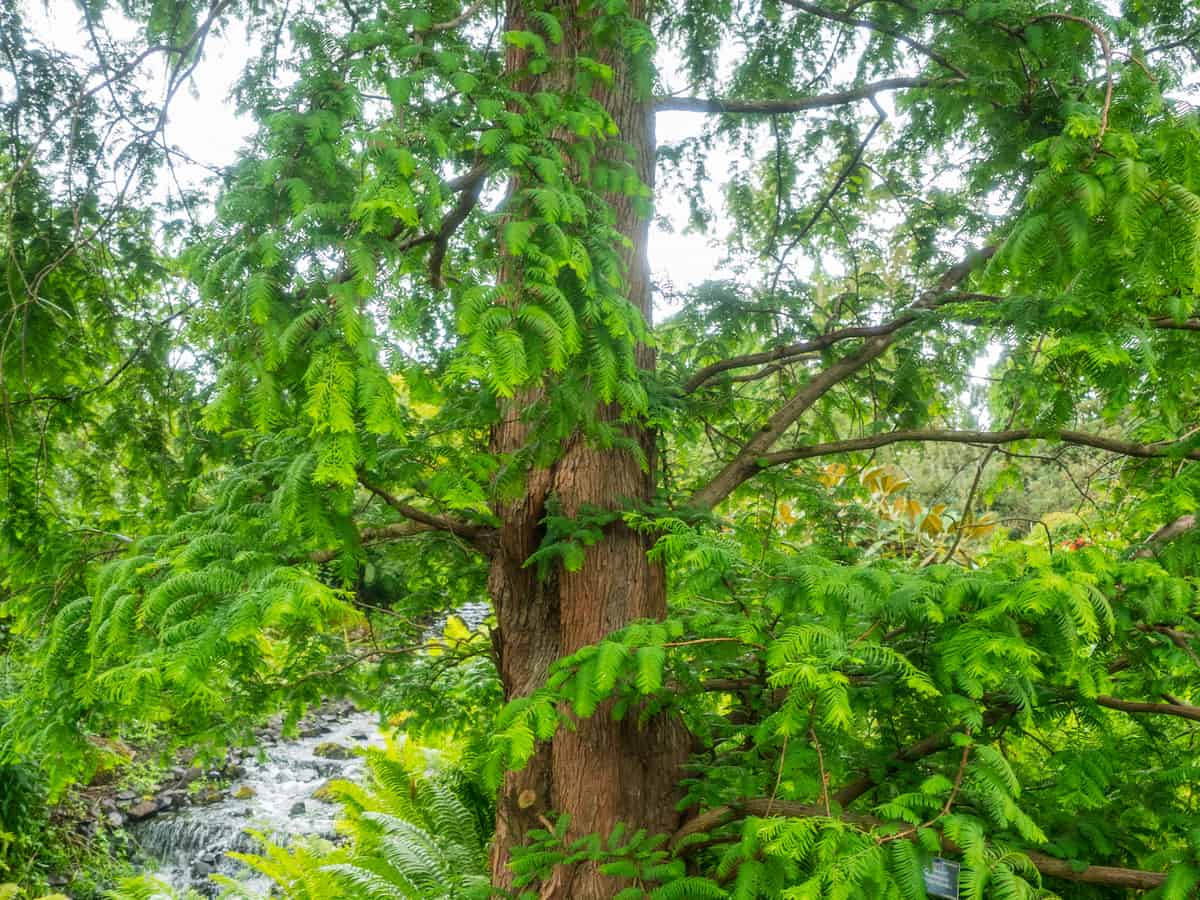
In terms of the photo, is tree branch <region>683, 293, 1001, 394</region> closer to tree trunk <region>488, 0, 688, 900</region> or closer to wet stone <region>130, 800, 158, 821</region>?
tree trunk <region>488, 0, 688, 900</region>

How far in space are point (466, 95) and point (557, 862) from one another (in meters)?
2.21

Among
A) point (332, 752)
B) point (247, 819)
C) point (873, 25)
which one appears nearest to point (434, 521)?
point (873, 25)

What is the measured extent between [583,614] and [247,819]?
6.24 meters

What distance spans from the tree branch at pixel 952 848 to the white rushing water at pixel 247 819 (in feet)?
17.0

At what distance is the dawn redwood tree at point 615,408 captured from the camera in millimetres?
1791

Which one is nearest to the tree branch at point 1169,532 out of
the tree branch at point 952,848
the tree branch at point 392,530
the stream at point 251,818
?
the tree branch at point 952,848

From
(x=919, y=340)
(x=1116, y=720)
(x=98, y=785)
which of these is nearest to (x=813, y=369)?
(x=919, y=340)

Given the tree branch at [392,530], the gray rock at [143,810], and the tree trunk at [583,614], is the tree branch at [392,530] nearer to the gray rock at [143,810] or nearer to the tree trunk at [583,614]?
the tree trunk at [583,614]

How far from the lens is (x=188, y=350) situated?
3.12 metres

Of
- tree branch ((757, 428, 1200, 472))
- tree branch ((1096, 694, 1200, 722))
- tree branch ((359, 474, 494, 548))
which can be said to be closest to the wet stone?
tree branch ((359, 474, 494, 548))

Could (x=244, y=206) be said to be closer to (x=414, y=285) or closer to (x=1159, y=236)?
(x=414, y=285)

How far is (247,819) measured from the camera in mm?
7664

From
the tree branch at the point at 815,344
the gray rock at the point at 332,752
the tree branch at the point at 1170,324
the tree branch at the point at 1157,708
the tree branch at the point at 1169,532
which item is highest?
the tree branch at the point at 815,344

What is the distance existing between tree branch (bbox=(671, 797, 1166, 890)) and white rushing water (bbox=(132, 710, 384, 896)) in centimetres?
518
